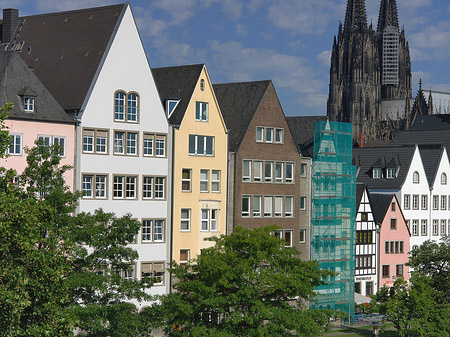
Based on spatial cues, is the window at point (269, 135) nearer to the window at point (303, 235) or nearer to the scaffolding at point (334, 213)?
the scaffolding at point (334, 213)

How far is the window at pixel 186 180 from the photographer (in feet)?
233

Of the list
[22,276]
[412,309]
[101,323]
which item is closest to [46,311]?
[22,276]

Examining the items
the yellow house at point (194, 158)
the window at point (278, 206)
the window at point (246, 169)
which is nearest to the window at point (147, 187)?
the yellow house at point (194, 158)

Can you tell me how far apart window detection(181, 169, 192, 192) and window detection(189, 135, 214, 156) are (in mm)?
1370

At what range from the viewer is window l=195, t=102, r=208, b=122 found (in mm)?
71875

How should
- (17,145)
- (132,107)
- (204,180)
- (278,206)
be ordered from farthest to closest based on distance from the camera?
1. (278,206)
2. (204,180)
3. (132,107)
4. (17,145)

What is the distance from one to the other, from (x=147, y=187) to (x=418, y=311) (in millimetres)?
20061

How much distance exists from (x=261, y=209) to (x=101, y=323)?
28.4m

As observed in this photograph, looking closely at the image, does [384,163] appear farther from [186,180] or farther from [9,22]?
[9,22]

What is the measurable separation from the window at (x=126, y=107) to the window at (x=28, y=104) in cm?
603

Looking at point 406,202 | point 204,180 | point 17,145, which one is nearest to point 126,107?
point 17,145

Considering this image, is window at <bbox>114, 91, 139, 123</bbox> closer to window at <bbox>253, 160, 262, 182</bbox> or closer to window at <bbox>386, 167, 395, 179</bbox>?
window at <bbox>253, 160, 262, 182</bbox>

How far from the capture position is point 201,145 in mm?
72250

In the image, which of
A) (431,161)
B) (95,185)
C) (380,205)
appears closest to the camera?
(95,185)
